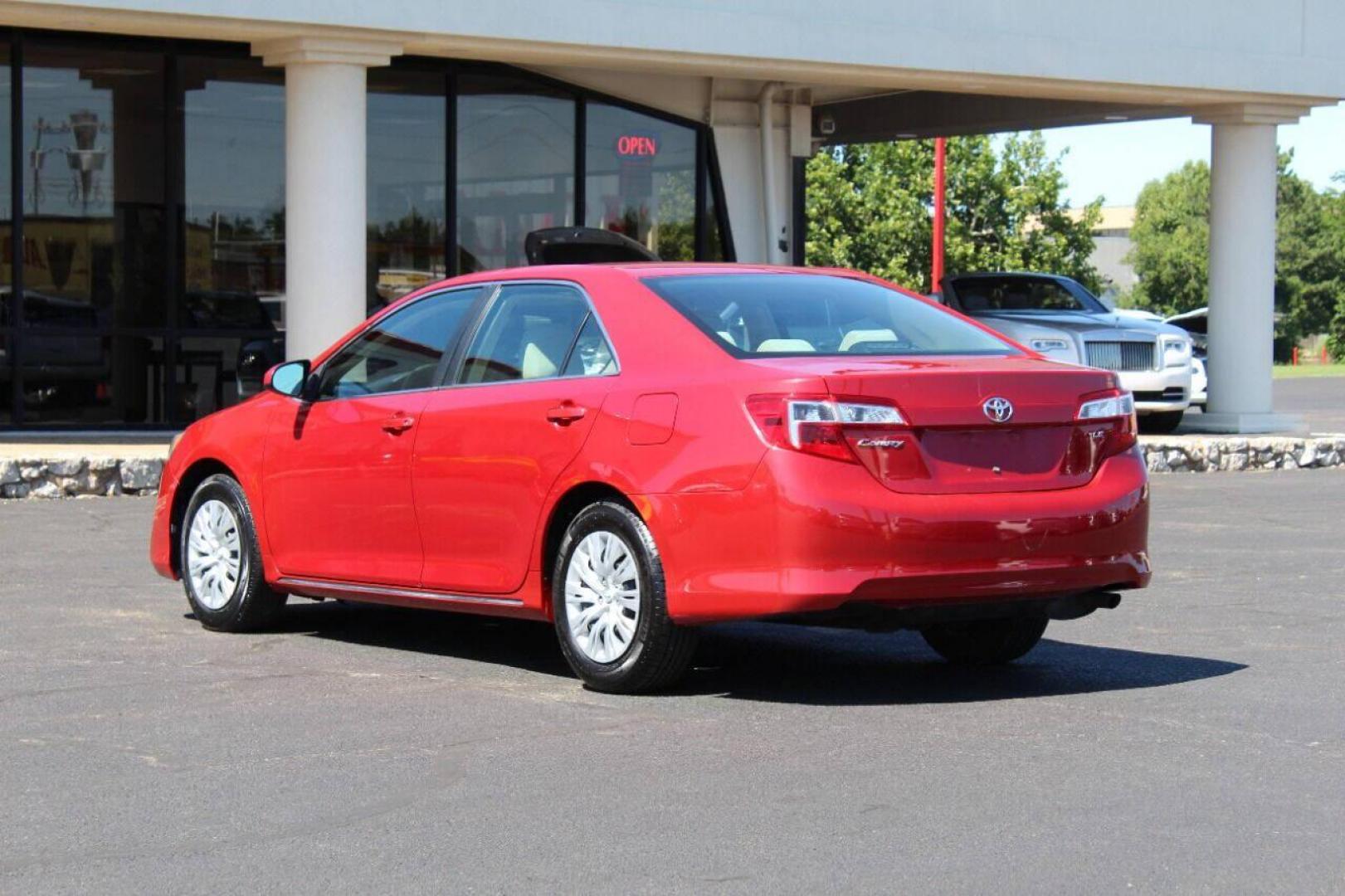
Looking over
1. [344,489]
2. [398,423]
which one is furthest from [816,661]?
[344,489]

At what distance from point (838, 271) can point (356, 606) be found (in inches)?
126

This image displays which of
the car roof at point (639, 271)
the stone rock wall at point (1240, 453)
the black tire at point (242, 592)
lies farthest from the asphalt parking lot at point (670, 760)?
the stone rock wall at point (1240, 453)

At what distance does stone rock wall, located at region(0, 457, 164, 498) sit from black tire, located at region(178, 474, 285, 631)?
6.62m

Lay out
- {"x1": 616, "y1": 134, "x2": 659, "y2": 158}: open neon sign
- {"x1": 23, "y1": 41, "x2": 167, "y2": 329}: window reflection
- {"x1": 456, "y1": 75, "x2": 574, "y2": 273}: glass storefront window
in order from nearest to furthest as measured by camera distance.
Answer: {"x1": 23, "y1": 41, "x2": 167, "y2": 329}: window reflection, {"x1": 456, "y1": 75, "x2": 574, "y2": 273}: glass storefront window, {"x1": 616, "y1": 134, "x2": 659, "y2": 158}: open neon sign

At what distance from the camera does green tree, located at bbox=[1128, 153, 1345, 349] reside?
93.7 m

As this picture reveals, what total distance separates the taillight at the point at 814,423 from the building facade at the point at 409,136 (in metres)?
10.8

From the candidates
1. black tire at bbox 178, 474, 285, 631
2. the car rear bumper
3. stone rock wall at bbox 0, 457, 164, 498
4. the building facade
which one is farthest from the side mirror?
the building facade

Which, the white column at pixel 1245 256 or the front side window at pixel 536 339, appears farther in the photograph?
the white column at pixel 1245 256

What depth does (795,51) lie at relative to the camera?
19391mm

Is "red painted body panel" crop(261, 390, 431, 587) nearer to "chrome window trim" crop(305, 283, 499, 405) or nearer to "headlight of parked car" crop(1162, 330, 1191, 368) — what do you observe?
"chrome window trim" crop(305, 283, 499, 405)

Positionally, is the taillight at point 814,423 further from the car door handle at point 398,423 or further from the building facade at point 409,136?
the building facade at point 409,136

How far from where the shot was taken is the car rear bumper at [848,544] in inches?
272

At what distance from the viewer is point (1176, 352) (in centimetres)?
2295

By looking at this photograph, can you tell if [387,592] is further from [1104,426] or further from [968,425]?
[1104,426]
